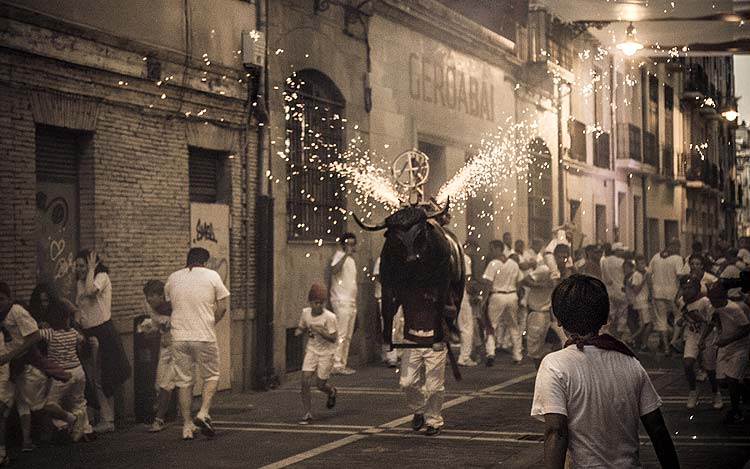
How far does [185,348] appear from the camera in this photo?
40.4 ft

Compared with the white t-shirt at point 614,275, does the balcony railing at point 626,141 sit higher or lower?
higher

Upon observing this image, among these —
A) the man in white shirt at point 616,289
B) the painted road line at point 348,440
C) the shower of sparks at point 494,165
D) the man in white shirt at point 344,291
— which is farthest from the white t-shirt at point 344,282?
the man in white shirt at point 616,289

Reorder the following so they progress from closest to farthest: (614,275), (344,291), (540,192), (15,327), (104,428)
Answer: (15,327), (104,428), (344,291), (614,275), (540,192)

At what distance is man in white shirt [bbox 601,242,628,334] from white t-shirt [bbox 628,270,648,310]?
0.71ft

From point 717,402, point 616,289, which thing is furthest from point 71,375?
point 616,289

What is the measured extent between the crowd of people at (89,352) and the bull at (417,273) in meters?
1.61

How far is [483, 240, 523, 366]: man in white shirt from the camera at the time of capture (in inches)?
766

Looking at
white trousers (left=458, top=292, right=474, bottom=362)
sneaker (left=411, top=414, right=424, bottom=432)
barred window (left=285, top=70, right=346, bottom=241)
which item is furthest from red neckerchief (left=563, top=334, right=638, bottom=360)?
white trousers (left=458, top=292, right=474, bottom=362)

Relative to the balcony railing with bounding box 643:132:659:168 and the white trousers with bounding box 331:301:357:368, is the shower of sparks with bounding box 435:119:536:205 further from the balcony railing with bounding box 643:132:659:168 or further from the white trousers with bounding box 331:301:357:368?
the balcony railing with bounding box 643:132:659:168

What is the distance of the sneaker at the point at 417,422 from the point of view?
39.7 ft

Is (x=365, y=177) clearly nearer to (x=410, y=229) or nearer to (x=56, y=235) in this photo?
(x=56, y=235)

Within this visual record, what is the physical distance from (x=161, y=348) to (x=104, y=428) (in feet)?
3.14

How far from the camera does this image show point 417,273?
12234mm

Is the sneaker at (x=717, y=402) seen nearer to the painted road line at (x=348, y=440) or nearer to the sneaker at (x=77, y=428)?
the painted road line at (x=348, y=440)
